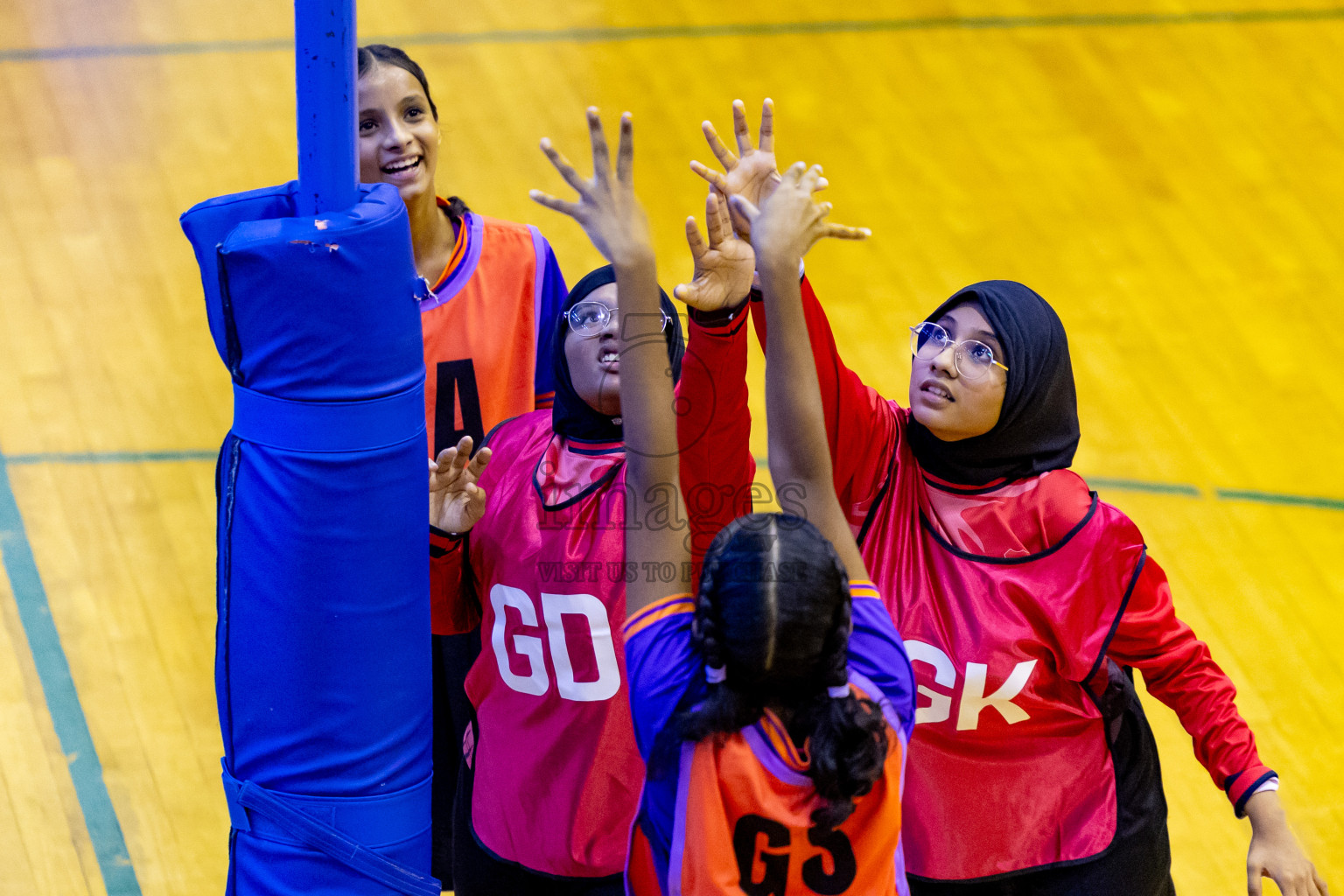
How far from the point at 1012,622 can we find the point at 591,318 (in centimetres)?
91

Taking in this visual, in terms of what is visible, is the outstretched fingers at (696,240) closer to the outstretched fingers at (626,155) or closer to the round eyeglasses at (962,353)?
the outstretched fingers at (626,155)

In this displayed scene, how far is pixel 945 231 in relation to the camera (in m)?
5.48

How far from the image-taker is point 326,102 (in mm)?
1855

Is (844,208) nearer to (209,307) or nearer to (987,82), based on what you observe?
(987,82)

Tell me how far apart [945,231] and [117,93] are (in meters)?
3.72

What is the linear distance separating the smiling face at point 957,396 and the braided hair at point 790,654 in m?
0.61

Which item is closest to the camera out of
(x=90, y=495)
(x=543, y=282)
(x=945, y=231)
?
(x=543, y=282)

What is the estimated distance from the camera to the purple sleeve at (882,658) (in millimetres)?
1844

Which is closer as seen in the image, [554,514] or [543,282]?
[554,514]

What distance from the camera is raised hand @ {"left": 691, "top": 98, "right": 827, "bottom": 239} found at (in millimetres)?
2027

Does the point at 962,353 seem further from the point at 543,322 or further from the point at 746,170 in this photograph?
the point at 543,322

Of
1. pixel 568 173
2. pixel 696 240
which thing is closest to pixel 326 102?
pixel 568 173

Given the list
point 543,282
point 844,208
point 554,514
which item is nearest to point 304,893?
point 554,514

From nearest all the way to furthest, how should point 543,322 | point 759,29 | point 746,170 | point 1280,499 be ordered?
point 746,170 → point 543,322 → point 1280,499 → point 759,29
